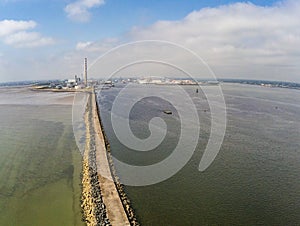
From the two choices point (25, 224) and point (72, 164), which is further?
point (72, 164)

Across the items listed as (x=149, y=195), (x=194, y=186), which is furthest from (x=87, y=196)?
(x=194, y=186)

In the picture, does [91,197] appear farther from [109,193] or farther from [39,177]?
[39,177]

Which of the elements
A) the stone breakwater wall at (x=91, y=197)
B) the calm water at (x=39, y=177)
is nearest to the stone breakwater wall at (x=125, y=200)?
the stone breakwater wall at (x=91, y=197)

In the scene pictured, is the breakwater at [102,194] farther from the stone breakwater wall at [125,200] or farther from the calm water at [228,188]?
the calm water at [228,188]

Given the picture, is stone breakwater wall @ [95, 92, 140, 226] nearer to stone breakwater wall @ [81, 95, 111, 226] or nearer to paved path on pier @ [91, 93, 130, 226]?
paved path on pier @ [91, 93, 130, 226]

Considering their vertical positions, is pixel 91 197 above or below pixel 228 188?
above

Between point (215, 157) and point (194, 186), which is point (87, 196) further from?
point (215, 157)

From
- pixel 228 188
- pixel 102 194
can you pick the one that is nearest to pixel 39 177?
pixel 102 194

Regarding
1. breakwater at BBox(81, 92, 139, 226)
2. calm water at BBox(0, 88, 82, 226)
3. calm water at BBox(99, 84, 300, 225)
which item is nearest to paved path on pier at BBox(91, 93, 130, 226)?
breakwater at BBox(81, 92, 139, 226)
